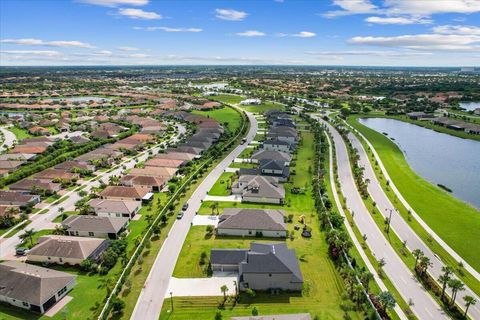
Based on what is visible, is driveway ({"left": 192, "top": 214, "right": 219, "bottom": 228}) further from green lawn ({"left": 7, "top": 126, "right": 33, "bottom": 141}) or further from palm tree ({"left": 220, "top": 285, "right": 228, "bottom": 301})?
green lawn ({"left": 7, "top": 126, "right": 33, "bottom": 141})

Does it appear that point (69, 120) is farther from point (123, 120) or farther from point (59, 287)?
point (59, 287)

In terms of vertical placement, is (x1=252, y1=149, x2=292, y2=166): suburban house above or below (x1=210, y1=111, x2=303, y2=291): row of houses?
above

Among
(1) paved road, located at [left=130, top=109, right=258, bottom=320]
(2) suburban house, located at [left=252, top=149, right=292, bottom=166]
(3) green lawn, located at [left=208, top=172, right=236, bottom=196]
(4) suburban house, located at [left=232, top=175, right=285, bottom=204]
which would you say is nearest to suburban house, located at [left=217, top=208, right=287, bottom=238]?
(1) paved road, located at [left=130, top=109, right=258, bottom=320]

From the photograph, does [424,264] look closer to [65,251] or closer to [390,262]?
[390,262]

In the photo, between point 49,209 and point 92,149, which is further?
point 92,149

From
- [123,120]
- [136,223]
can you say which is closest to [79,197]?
[136,223]

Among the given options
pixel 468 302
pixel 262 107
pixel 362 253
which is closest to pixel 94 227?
pixel 362 253

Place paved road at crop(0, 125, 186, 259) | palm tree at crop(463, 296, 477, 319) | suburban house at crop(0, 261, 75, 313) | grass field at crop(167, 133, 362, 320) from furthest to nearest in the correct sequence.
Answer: paved road at crop(0, 125, 186, 259) → grass field at crop(167, 133, 362, 320) → suburban house at crop(0, 261, 75, 313) → palm tree at crop(463, 296, 477, 319)

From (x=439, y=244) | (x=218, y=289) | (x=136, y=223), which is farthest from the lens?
(x=136, y=223)
